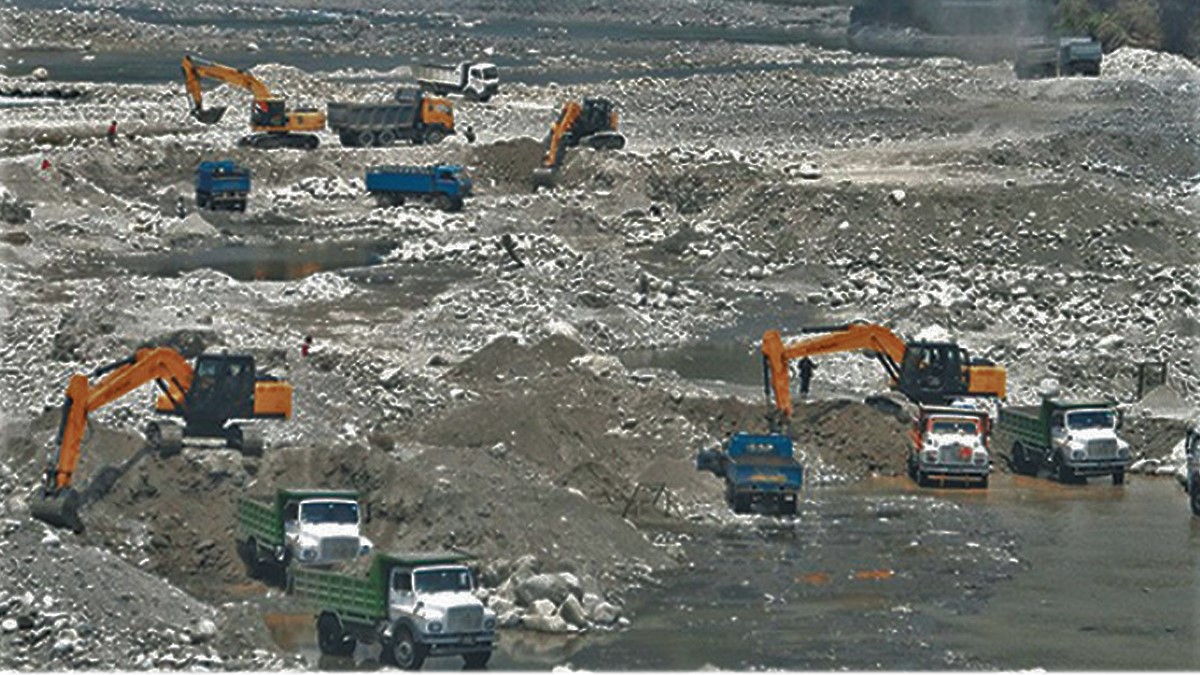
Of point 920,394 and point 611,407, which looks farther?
point 920,394

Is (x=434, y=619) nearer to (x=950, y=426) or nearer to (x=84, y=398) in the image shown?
(x=84, y=398)

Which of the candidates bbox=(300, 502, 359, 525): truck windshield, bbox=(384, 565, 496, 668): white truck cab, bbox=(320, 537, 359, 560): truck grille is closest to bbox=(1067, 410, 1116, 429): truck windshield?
bbox=(300, 502, 359, 525): truck windshield

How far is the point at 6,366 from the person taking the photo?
43.9 meters

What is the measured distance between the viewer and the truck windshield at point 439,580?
30.8 m

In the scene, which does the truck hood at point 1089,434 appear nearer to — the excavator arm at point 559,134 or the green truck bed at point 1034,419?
the green truck bed at point 1034,419

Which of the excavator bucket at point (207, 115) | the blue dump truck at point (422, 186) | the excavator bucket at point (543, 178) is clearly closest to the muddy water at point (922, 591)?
the blue dump truck at point (422, 186)

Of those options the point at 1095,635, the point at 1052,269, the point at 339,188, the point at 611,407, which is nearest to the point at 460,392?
the point at 611,407

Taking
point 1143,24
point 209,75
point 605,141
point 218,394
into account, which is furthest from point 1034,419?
point 1143,24

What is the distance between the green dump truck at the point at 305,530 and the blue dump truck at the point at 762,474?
23.6 ft

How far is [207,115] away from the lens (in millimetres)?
83750

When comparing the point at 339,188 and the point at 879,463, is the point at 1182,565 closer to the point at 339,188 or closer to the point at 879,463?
the point at 879,463

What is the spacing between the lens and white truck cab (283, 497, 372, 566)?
34469mm

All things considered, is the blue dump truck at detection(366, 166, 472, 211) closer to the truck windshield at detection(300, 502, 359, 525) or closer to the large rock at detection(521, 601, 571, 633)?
the truck windshield at detection(300, 502, 359, 525)

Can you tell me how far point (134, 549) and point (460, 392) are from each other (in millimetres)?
10122
